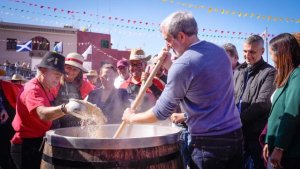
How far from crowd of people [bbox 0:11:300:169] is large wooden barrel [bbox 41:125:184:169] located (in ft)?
0.72

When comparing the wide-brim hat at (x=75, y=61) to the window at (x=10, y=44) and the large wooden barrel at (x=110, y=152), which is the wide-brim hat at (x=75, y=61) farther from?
the window at (x=10, y=44)

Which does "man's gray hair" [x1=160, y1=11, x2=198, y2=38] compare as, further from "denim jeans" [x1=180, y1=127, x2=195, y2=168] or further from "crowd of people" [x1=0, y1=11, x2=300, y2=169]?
"denim jeans" [x1=180, y1=127, x2=195, y2=168]

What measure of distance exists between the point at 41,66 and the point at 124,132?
3.62 feet

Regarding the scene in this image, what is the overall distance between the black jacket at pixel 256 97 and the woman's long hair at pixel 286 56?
0.69m

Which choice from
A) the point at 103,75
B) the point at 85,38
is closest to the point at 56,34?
the point at 85,38

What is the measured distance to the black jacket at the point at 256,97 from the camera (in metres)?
3.46

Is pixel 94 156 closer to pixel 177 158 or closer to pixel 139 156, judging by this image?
pixel 139 156

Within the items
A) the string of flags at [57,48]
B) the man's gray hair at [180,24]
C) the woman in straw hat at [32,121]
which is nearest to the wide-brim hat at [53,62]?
the woman in straw hat at [32,121]

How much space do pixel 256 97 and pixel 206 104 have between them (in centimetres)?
157

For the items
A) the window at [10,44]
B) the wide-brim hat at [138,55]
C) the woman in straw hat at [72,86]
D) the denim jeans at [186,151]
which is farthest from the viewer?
the window at [10,44]

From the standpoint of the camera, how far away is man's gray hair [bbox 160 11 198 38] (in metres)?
2.23

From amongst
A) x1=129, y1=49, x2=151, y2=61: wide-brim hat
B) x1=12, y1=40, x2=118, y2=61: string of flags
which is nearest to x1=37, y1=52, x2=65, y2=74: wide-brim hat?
x1=129, y1=49, x2=151, y2=61: wide-brim hat

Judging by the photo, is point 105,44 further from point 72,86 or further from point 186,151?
point 186,151

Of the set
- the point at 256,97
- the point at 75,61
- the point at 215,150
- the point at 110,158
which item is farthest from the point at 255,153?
the point at 75,61
